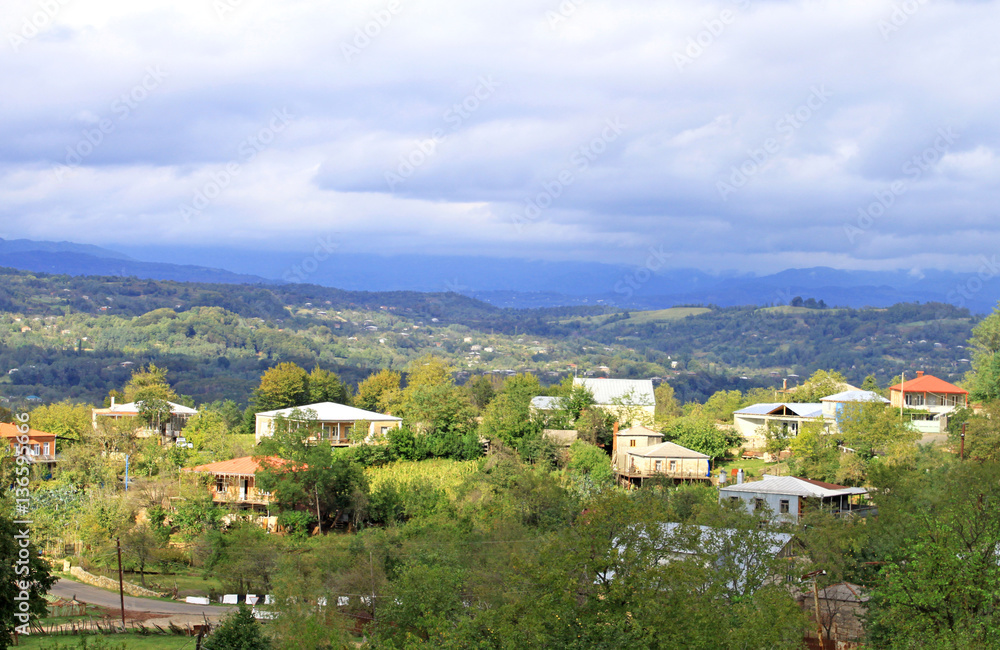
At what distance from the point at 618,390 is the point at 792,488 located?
17741 millimetres

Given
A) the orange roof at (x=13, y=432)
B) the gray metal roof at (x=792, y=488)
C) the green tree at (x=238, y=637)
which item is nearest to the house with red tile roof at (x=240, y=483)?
the orange roof at (x=13, y=432)

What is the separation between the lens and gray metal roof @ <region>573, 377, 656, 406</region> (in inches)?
1980

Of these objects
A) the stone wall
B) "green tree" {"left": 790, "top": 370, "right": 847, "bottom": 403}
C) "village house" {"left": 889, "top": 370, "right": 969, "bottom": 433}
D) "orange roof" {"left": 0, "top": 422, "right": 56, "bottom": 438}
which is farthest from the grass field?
"green tree" {"left": 790, "top": 370, "right": 847, "bottom": 403}

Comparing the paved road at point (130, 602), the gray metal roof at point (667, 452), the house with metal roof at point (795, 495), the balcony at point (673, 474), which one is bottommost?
the paved road at point (130, 602)

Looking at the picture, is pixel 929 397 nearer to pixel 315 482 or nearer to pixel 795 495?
pixel 795 495

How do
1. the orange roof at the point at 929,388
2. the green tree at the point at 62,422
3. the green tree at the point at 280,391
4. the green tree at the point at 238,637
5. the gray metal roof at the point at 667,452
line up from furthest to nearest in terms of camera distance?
the green tree at the point at 280,391
the green tree at the point at 62,422
the orange roof at the point at 929,388
the gray metal roof at the point at 667,452
the green tree at the point at 238,637

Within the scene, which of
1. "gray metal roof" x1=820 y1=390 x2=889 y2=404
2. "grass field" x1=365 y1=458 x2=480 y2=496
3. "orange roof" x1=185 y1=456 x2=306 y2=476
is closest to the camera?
"orange roof" x1=185 y1=456 x2=306 y2=476

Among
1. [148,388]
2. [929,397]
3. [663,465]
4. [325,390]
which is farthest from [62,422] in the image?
[929,397]

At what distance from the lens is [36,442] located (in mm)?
52344

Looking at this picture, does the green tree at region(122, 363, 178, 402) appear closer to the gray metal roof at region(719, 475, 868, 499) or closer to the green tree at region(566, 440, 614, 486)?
the green tree at region(566, 440, 614, 486)

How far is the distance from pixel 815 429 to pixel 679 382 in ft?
379

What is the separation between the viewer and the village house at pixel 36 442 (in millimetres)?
49806

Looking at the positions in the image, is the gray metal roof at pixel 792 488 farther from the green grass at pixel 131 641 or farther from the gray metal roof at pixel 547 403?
the green grass at pixel 131 641

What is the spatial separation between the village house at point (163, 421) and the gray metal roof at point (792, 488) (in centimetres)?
3492
